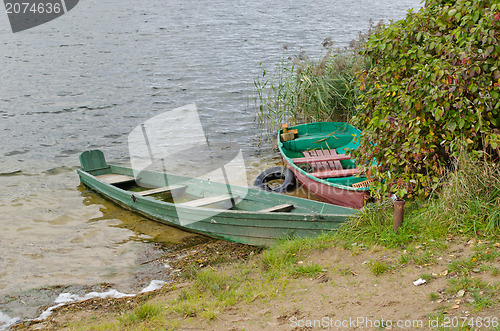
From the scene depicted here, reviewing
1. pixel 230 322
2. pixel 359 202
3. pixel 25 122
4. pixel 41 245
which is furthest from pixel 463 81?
pixel 25 122

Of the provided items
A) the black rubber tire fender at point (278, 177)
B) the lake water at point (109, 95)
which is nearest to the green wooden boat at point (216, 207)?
the lake water at point (109, 95)

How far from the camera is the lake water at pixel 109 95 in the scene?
24.5ft

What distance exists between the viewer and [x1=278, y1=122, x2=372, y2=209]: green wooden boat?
7.21 metres

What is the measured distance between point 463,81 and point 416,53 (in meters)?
0.83

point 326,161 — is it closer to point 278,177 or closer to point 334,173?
point 334,173

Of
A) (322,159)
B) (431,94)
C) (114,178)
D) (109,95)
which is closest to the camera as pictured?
(431,94)

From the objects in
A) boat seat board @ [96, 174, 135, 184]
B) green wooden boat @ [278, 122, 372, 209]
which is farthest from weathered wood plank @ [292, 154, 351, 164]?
boat seat board @ [96, 174, 135, 184]

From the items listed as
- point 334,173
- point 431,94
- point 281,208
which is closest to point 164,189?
point 281,208

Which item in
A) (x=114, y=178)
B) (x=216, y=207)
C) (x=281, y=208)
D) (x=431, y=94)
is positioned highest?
(x=431, y=94)

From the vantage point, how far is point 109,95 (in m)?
16.6

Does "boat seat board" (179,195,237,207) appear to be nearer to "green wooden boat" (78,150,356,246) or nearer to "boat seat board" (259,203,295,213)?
"green wooden boat" (78,150,356,246)

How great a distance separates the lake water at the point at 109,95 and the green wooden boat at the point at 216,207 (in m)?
0.35

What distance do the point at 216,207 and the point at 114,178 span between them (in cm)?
283

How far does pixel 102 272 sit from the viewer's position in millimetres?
6719
